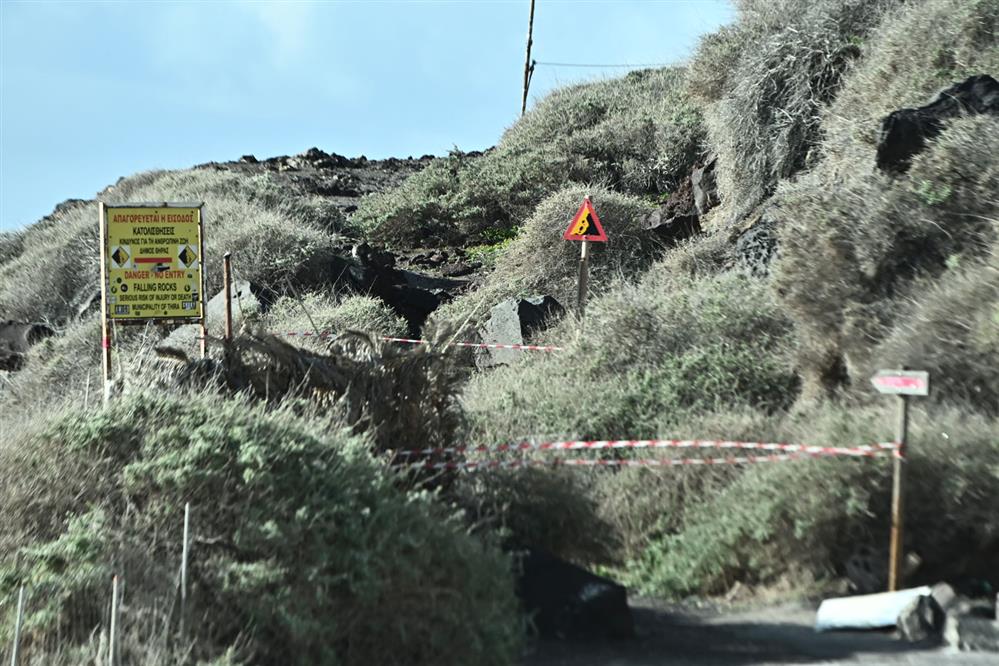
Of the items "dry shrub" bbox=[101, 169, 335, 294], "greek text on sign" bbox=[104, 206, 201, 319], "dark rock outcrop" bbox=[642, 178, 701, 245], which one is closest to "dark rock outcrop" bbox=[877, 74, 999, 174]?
"greek text on sign" bbox=[104, 206, 201, 319]

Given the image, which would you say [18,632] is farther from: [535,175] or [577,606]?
[535,175]

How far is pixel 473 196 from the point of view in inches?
1155

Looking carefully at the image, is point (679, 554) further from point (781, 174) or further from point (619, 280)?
point (781, 174)

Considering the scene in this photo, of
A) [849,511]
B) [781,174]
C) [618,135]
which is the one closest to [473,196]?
[618,135]

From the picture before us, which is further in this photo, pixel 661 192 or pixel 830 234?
pixel 661 192

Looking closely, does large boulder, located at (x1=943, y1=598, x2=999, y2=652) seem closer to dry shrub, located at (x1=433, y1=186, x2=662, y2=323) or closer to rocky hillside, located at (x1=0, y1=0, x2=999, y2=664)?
rocky hillside, located at (x1=0, y1=0, x2=999, y2=664)

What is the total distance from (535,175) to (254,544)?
77.8ft

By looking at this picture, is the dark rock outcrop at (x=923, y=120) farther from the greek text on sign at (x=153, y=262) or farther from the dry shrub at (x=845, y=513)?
the greek text on sign at (x=153, y=262)

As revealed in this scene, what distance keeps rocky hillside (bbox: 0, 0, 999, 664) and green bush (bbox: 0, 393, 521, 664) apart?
0.02 metres

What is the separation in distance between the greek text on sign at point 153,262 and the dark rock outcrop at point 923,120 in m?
6.78

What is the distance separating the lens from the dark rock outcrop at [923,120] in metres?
12.9

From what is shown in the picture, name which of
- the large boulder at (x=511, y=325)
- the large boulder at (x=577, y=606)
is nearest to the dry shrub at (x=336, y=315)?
the large boulder at (x=511, y=325)

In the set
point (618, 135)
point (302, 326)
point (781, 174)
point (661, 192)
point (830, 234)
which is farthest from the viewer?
point (618, 135)

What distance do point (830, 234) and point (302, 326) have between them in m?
7.88
